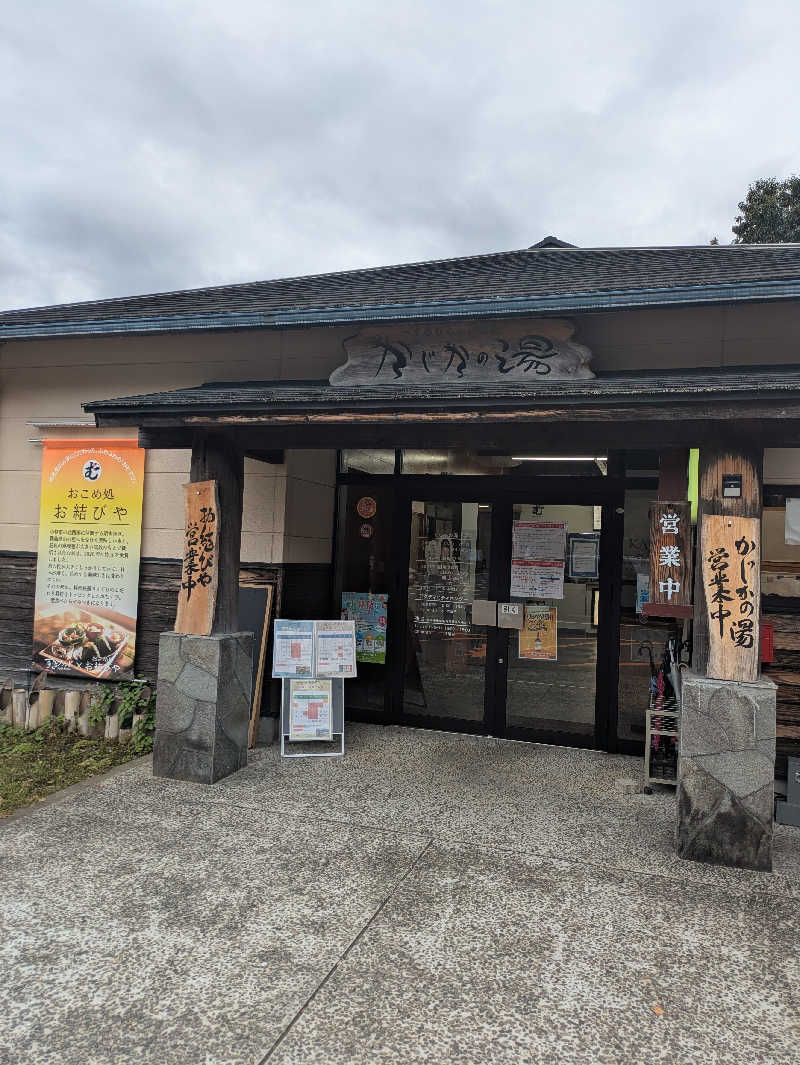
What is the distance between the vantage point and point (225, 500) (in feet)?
17.6

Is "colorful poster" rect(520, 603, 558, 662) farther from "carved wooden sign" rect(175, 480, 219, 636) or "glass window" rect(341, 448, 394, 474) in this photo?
"carved wooden sign" rect(175, 480, 219, 636)

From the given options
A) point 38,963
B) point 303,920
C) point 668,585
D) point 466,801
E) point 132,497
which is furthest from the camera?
point 132,497

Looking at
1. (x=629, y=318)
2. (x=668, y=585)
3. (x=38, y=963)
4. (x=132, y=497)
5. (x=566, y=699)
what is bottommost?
(x=38, y=963)

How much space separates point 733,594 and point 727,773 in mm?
1074

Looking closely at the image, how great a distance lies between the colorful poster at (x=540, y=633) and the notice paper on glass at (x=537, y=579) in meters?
0.12

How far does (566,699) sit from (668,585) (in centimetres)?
222

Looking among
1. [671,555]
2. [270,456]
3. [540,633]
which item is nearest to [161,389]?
[270,456]

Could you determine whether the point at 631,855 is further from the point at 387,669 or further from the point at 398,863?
the point at 387,669

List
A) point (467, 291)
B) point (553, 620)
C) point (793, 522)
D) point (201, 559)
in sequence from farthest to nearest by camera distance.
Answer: point (553, 620), point (467, 291), point (201, 559), point (793, 522)

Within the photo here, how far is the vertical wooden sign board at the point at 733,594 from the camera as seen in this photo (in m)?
4.14

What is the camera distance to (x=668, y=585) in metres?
4.45

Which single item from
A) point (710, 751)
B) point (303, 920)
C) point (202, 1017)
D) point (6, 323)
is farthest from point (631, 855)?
point (6, 323)

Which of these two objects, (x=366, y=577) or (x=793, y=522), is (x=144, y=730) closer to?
(x=366, y=577)

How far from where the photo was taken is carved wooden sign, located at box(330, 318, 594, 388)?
18.0 ft
